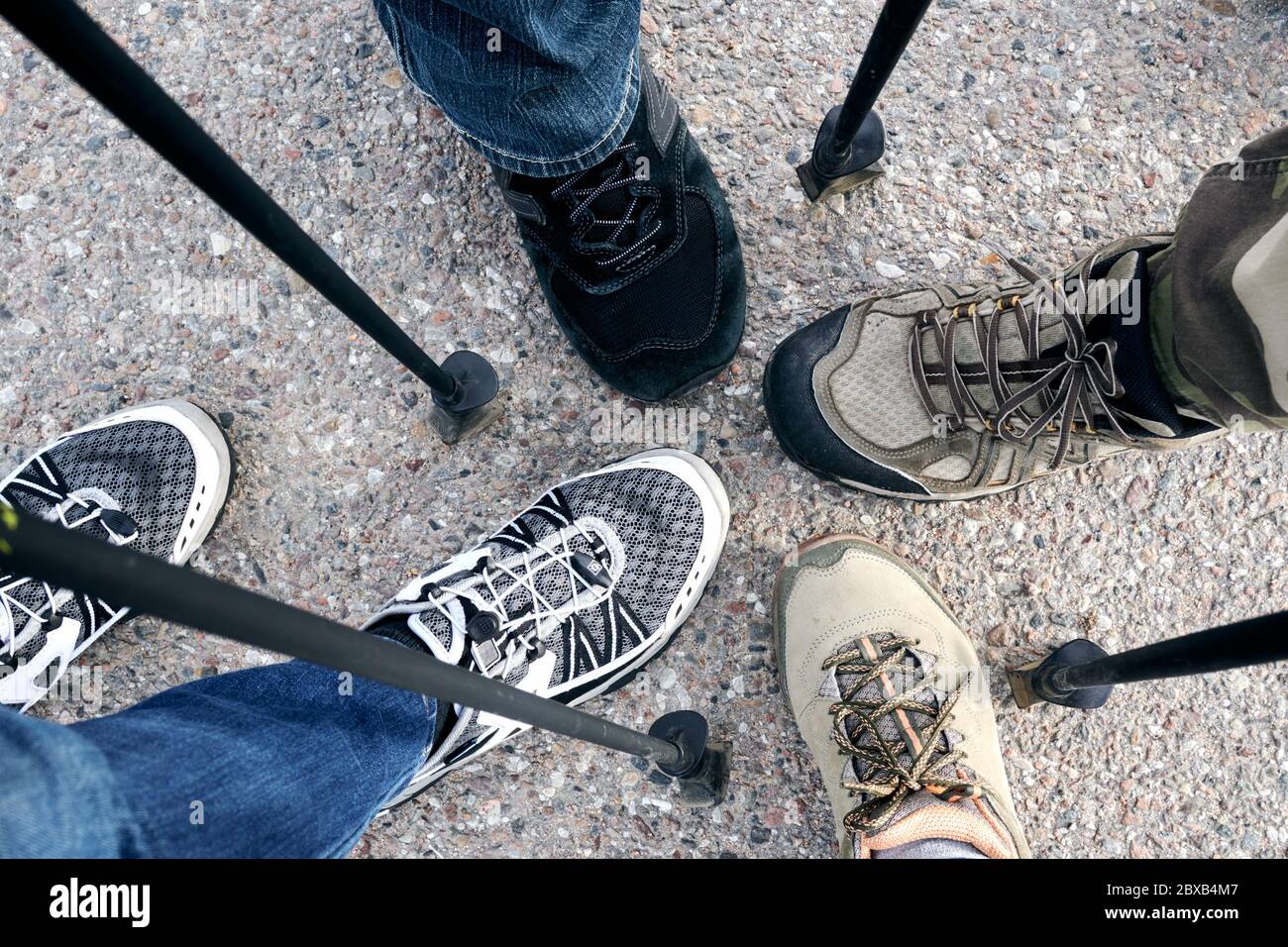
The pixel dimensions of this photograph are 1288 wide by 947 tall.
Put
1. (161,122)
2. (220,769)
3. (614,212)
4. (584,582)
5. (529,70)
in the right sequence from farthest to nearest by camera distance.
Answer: (584,582), (614,212), (529,70), (220,769), (161,122)

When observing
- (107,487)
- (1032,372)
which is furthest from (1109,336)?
(107,487)

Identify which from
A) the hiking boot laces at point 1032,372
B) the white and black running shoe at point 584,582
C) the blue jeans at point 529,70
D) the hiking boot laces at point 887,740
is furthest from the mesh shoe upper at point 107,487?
the hiking boot laces at point 1032,372

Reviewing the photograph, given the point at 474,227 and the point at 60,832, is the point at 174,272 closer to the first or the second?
the point at 474,227

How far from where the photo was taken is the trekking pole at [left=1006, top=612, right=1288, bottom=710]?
634 millimetres

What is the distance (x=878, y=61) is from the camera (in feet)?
3.33

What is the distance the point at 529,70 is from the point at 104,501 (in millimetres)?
1142

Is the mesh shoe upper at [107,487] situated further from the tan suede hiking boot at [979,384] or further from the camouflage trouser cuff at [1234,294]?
the camouflage trouser cuff at [1234,294]

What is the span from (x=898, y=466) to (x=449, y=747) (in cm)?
89

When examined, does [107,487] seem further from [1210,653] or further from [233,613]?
[1210,653]

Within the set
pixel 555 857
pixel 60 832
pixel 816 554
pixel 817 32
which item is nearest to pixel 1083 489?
pixel 816 554

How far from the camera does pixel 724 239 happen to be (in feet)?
4.41

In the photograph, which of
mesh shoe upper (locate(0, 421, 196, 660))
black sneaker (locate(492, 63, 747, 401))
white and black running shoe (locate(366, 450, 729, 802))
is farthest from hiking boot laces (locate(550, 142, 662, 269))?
mesh shoe upper (locate(0, 421, 196, 660))

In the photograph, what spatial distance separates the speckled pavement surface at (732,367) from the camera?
142 centimetres

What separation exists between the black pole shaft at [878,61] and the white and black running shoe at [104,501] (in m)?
1.27
